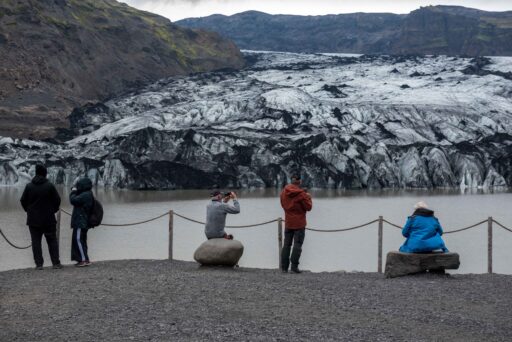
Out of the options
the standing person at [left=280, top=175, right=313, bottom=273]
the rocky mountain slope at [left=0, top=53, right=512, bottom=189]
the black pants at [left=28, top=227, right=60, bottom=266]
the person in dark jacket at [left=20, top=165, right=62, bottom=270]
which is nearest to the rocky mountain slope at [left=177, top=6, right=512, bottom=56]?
the rocky mountain slope at [left=0, top=53, right=512, bottom=189]

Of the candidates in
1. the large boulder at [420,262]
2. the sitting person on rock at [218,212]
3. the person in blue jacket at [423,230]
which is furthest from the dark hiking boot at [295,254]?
the person in blue jacket at [423,230]

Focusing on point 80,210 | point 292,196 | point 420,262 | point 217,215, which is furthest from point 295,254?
point 80,210

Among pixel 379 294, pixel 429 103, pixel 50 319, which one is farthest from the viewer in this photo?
pixel 429 103

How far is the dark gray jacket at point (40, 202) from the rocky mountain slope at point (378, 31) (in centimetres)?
10558

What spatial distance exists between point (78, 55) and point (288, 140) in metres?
31.7

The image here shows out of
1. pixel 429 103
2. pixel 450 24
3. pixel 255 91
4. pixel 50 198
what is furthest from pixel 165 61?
pixel 50 198

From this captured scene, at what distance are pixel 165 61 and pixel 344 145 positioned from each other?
40837 millimetres

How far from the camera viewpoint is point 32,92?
6197cm

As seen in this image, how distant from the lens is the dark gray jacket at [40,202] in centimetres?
1344

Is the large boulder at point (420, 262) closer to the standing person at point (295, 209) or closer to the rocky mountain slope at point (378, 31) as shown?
the standing person at point (295, 209)

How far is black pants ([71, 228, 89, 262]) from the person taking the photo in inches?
549

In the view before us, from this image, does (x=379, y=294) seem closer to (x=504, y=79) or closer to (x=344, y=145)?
(x=344, y=145)

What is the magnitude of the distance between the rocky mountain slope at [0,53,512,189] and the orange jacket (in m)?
34.1

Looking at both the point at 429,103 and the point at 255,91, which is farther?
the point at 255,91
